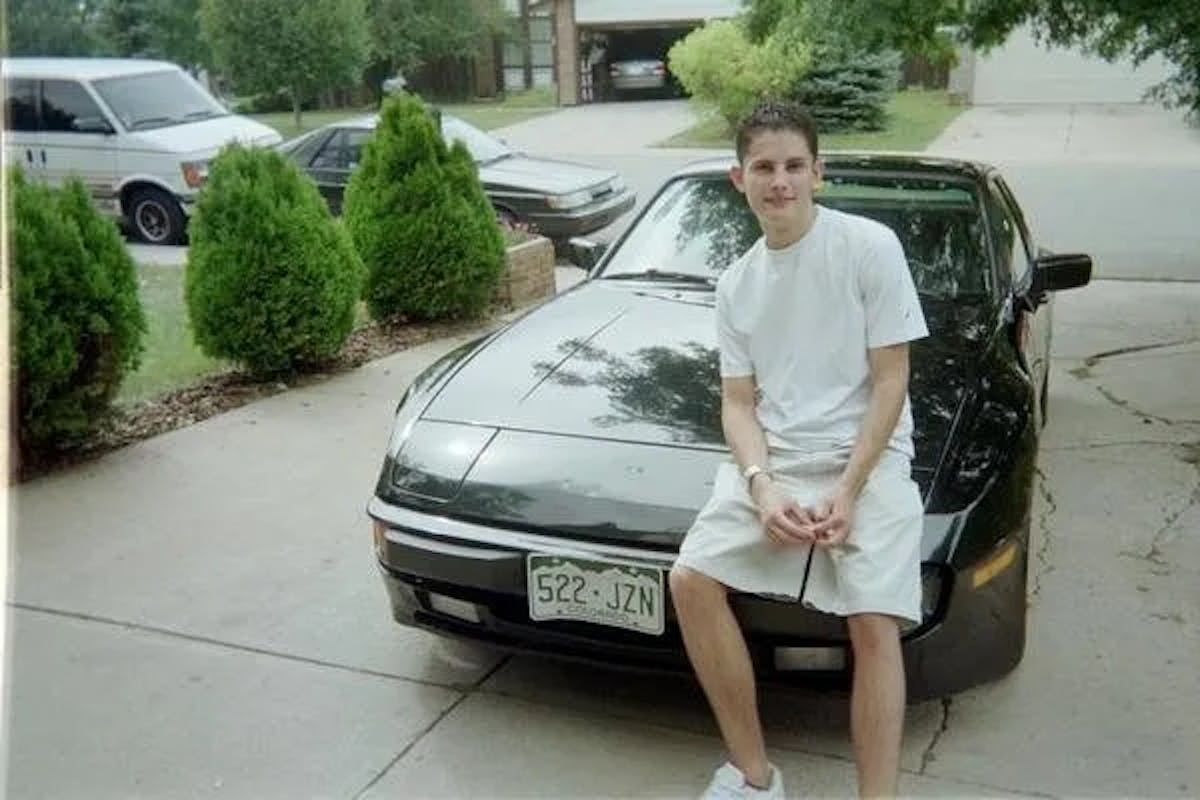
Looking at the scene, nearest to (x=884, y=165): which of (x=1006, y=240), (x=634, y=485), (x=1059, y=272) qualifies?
(x=1006, y=240)

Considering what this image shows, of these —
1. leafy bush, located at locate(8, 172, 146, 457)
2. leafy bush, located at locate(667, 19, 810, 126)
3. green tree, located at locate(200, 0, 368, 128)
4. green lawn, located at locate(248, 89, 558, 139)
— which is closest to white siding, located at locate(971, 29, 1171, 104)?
leafy bush, located at locate(667, 19, 810, 126)

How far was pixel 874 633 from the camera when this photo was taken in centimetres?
258

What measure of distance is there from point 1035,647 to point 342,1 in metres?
17.3

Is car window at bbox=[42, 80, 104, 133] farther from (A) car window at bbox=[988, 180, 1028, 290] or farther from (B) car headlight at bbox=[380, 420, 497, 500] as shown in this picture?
(B) car headlight at bbox=[380, 420, 497, 500]

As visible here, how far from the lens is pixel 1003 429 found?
334 cm

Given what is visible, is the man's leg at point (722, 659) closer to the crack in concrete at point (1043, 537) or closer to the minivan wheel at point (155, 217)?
the crack in concrete at point (1043, 537)

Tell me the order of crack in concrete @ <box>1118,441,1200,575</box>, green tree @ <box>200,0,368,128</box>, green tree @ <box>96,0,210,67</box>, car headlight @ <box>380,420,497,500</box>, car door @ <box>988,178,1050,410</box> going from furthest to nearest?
green tree @ <box>200,0,368,128</box>, green tree @ <box>96,0,210,67</box>, car door @ <box>988,178,1050,410</box>, crack in concrete @ <box>1118,441,1200,575</box>, car headlight @ <box>380,420,497,500</box>

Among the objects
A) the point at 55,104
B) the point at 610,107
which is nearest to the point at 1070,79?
the point at 610,107

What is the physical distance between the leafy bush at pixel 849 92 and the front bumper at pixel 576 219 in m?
11.0

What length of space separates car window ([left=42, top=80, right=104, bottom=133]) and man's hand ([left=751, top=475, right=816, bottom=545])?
36.5ft

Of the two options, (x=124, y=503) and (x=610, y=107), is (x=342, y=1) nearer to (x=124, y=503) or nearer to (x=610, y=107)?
(x=610, y=107)

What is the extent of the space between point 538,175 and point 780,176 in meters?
9.44

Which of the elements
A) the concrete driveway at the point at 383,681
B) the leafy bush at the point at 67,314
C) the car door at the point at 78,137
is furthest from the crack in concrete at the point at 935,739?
the car door at the point at 78,137

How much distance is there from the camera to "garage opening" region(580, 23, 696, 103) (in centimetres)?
3047
